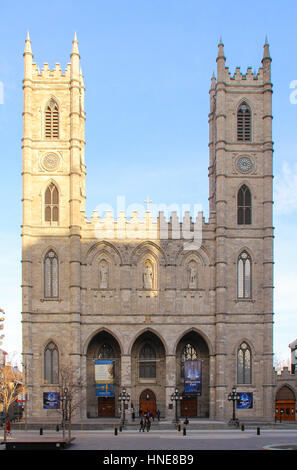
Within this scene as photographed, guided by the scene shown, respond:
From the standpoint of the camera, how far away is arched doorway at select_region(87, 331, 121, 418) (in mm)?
59031

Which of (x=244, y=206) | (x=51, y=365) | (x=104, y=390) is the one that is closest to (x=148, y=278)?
(x=104, y=390)

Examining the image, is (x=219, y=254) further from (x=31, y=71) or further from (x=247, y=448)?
(x=247, y=448)

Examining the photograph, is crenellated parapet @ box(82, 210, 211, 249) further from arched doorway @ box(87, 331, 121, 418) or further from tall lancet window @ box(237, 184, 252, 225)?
arched doorway @ box(87, 331, 121, 418)

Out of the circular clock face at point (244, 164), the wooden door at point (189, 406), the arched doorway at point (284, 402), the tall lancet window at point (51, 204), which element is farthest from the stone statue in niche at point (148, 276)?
the arched doorway at point (284, 402)

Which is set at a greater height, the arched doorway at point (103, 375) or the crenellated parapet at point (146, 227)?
the crenellated parapet at point (146, 227)

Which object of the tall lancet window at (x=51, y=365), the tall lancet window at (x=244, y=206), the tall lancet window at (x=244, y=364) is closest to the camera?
the tall lancet window at (x=51, y=365)

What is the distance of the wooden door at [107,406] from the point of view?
197 ft

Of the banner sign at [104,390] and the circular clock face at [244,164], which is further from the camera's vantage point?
the circular clock face at [244,164]

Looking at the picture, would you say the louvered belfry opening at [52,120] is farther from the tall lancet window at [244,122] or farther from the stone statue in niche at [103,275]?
the tall lancet window at [244,122]

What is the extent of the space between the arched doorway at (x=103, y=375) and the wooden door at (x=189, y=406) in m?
5.68

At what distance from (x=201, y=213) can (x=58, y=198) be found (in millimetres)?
12377

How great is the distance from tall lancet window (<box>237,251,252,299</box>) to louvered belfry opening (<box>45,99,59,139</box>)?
1933cm

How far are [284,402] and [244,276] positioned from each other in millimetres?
11280

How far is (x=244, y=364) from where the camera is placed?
58531 mm
